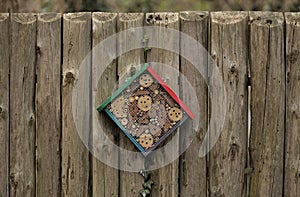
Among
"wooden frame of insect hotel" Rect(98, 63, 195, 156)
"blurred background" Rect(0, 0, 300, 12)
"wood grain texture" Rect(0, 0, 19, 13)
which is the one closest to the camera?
"wooden frame of insect hotel" Rect(98, 63, 195, 156)

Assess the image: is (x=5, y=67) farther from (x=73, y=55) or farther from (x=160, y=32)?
(x=160, y=32)

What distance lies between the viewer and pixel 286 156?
4.23 m

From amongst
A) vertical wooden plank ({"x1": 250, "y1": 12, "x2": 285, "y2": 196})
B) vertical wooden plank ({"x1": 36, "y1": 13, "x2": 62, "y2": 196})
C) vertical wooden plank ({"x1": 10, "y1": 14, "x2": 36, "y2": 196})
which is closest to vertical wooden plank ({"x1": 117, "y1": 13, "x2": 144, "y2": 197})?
vertical wooden plank ({"x1": 36, "y1": 13, "x2": 62, "y2": 196})

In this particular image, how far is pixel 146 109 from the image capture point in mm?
4172

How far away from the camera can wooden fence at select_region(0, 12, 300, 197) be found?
13.7 feet

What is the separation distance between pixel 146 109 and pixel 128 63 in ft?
1.00

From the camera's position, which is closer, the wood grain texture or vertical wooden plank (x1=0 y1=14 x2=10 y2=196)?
vertical wooden plank (x1=0 y1=14 x2=10 y2=196)

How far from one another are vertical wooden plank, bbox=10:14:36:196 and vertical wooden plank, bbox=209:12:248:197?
112cm

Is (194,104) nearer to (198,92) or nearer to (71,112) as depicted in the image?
(198,92)

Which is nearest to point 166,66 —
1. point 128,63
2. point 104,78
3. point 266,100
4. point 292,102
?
point 128,63

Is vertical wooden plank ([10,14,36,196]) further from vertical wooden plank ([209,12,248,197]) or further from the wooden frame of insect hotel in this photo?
vertical wooden plank ([209,12,248,197])

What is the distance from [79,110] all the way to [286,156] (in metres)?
1.32

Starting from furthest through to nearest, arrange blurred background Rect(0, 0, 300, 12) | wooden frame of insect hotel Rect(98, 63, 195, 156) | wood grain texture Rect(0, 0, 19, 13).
→ 1. blurred background Rect(0, 0, 300, 12)
2. wood grain texture Rect(0, 0, 19, 13)
3. wooden frame of insect hotel Rect(98, 63, 195, 156)

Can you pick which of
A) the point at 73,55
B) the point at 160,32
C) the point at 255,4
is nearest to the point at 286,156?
the point at 160,32
